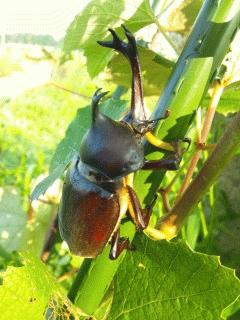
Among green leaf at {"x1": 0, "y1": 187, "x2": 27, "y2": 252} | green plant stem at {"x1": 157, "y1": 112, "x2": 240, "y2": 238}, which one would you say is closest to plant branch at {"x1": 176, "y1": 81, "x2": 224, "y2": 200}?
green plant stem at {"x1": 157, "y1": 112, "x2": 240, "y2": 238}

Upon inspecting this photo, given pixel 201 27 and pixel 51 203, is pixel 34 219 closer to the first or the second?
pixel 51 203

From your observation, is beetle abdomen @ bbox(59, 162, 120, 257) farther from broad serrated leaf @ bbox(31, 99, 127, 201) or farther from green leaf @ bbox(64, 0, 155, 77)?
green leaf @ bbox(64, 0, 155, 77)

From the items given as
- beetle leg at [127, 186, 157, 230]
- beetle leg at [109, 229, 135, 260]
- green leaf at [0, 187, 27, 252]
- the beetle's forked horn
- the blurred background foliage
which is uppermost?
the beetle's forked horn

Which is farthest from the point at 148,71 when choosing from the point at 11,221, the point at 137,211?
the point at 11,221

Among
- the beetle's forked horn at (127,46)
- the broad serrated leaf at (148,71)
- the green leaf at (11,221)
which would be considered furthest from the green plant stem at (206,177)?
the green leaf at (11,221)

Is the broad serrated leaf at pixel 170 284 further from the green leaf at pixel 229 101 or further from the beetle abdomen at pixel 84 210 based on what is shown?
the green leaf at pixel 229 101

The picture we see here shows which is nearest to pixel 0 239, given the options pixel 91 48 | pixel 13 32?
pixel 13 32

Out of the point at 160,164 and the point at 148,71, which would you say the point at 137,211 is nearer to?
the point at 160,164
